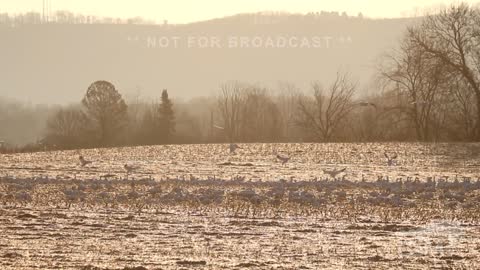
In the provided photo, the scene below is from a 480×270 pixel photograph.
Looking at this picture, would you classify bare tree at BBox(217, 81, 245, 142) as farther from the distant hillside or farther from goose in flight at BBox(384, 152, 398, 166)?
goose in flight at BBox(384, 152, 398, 166)

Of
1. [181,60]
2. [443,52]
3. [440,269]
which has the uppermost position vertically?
[181,60]

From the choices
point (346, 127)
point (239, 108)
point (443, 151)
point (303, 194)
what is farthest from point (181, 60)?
point (303, 194)

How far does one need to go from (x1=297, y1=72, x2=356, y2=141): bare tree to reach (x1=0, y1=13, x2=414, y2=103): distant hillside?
6029cm

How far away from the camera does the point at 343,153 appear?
1646 inches

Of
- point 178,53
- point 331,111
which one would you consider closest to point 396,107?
point 331,111

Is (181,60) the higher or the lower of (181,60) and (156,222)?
the higher

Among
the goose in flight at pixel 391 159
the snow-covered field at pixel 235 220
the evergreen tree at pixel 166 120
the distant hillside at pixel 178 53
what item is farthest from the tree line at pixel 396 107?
the distant hillside at pixel 178 53

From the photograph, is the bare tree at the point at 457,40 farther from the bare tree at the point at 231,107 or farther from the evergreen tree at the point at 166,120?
the bare tree at the point at 231,107

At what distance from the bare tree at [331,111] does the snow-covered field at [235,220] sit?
36.6 m

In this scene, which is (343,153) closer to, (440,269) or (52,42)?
(440,269)

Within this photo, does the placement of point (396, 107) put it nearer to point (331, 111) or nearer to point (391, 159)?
point (331, 111)

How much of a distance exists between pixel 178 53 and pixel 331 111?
105 m

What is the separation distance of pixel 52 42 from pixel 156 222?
169 m

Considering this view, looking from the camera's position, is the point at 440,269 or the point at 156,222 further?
the point at 156,222
